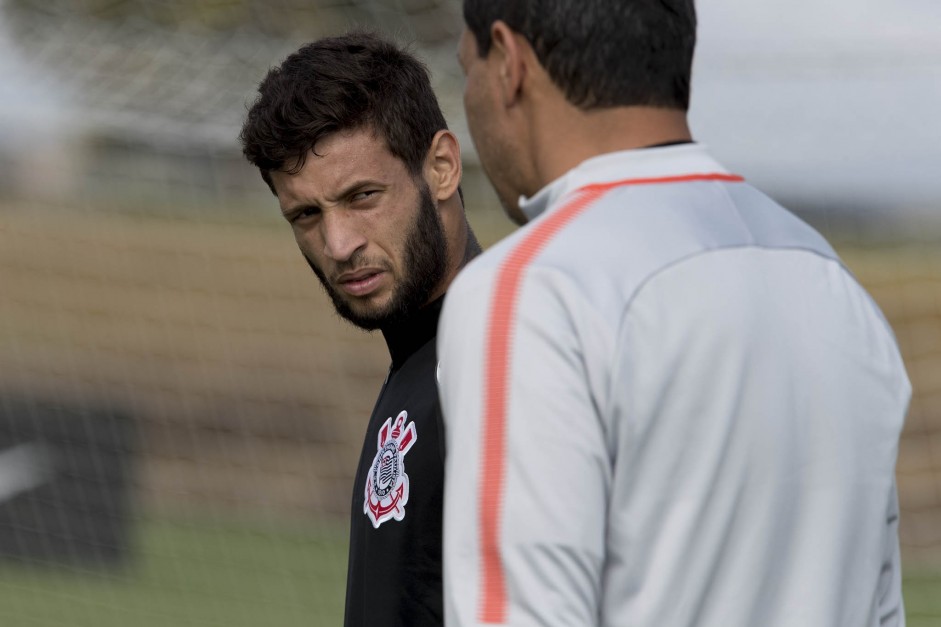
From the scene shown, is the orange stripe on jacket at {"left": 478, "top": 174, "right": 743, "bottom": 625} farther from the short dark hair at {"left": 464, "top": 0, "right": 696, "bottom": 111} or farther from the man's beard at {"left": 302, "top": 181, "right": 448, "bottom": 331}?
the man's beard at {"left": 302, "top": 181, "right": 448, "bottom": 331}

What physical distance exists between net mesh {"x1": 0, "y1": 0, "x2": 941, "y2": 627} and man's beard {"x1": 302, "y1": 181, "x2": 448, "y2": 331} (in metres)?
2.88

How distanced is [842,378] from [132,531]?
681cm

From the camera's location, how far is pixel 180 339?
9.82 m

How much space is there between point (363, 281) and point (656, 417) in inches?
38.5

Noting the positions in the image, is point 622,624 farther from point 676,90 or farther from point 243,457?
point 243,457

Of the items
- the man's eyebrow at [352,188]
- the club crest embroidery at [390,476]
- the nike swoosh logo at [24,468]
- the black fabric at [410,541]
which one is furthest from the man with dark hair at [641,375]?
the nike swoosh logo at [24,468]

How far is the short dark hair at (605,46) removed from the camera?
1.07 metres

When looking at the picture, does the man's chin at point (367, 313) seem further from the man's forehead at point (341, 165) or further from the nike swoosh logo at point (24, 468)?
the nike swoosh logo at point (24, 468)

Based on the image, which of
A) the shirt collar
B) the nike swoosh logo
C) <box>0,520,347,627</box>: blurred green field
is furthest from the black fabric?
the nike swoosh logo

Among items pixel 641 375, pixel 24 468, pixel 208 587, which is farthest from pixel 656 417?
pixel 24 468

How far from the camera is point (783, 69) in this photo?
542 cm

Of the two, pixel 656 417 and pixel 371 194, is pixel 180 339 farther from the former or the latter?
pixel 656 417

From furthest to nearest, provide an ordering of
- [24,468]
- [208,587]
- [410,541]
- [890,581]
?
[24,468] < [208,587] < [410,541] < [890,581]

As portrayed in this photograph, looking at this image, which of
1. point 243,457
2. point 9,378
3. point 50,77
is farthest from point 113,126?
point 243,457
